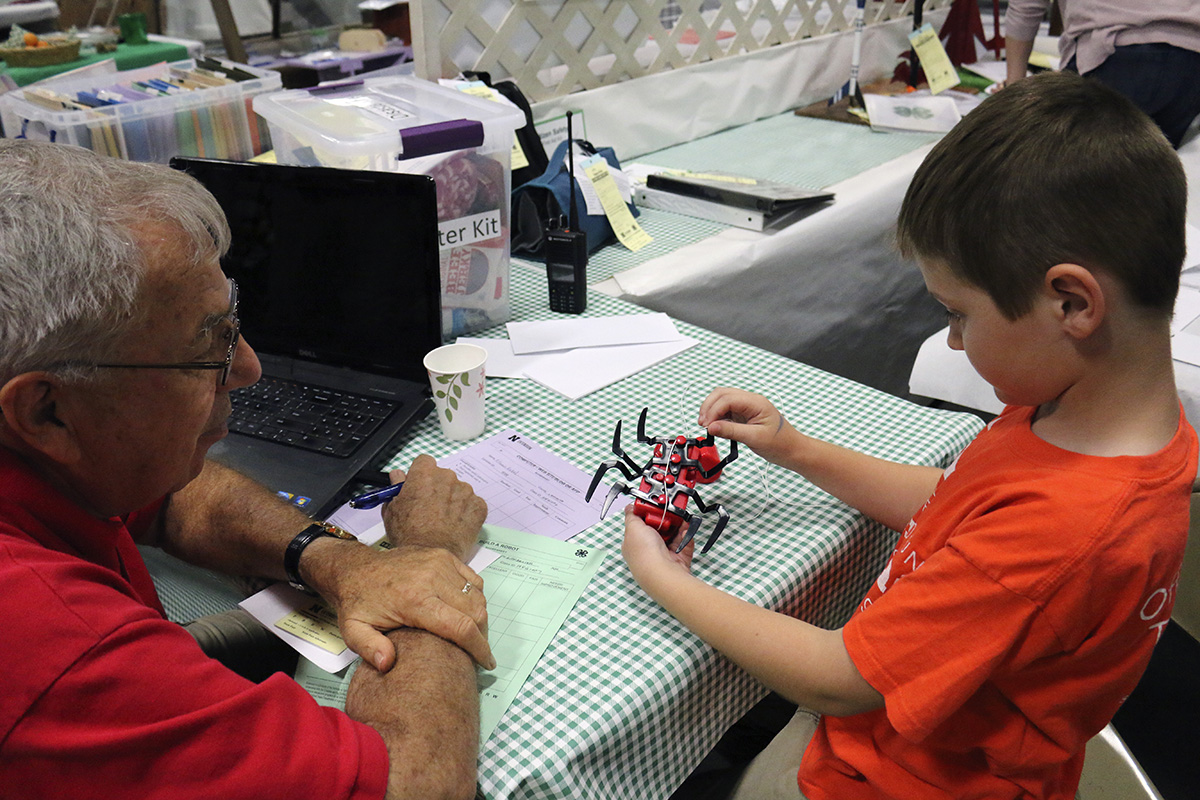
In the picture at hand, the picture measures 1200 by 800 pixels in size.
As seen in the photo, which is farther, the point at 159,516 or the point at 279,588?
the point at 159,516

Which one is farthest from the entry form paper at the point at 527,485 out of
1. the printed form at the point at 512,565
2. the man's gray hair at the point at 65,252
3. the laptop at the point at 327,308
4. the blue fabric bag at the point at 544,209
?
the blue fabric bag at the point at 544,209

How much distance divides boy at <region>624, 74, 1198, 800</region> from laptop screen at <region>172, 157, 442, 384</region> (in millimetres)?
548

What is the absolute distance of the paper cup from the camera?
1.02m

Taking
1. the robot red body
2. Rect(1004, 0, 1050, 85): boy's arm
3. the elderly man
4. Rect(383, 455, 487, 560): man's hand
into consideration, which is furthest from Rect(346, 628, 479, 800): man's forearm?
Rect(1004, 0, 1050, 85): boy's arm

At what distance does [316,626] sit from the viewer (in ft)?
2.58

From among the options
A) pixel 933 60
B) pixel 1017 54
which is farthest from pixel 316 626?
pixel 933 60

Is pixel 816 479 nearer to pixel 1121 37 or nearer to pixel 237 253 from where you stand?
pixel 237 253

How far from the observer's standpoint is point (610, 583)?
0.82 meters

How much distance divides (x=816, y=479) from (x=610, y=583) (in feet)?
0.93

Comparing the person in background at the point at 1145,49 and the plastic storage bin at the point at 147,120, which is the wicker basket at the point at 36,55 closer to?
the plastic storage bin at the point at 147,120

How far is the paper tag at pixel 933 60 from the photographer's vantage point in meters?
2.72

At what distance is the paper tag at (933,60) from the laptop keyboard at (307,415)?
2.37m

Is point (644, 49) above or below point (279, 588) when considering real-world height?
above

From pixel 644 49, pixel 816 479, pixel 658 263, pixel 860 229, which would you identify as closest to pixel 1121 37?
pixel 860 229
